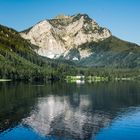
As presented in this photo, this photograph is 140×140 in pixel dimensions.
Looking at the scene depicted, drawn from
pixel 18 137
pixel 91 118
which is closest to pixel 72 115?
pixel 91 118

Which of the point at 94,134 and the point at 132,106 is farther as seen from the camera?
the point at 132,106

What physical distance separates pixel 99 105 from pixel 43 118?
44.8 m

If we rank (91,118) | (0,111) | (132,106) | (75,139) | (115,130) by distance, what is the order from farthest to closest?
(132,106), (0,111), (91,118), (115,130), (75,139)

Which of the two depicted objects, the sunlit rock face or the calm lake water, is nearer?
the calm lake water

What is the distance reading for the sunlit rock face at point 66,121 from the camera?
104 meters

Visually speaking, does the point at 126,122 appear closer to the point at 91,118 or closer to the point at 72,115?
the point at 91,118

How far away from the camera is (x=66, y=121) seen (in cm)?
12206

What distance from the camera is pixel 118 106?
164 meters

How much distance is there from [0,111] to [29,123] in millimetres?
26327

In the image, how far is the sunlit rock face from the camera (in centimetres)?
10425

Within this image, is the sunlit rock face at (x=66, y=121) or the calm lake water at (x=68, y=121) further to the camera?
the sunlit rock face at (x=66, y=121)

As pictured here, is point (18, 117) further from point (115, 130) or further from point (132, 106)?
point (132, 106)

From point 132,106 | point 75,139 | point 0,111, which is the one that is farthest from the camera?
point 132,106

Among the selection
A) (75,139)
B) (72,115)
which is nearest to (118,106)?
(72,115)
